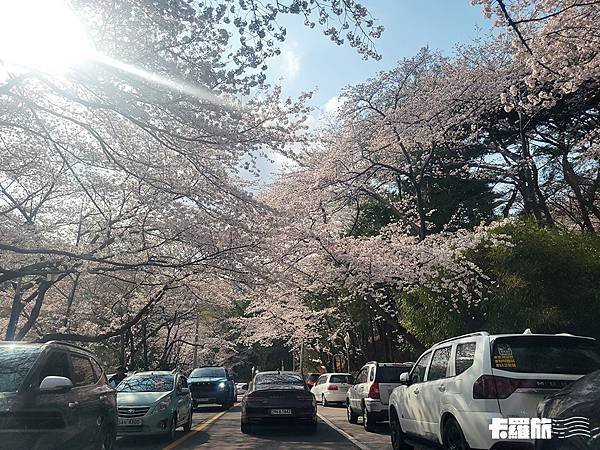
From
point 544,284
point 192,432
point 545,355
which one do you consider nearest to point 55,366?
point 545,355

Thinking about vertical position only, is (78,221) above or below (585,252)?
above

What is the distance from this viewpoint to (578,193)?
2206cm

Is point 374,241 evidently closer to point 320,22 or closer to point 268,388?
point 268,388

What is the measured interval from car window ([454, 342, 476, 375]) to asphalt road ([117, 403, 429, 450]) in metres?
1.73

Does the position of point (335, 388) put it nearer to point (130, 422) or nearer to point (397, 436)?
point (130, 422)

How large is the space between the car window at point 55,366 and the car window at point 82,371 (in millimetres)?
177

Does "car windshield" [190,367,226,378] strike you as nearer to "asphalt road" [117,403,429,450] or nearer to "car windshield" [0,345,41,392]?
"asphalt road" [117,403,429,450]

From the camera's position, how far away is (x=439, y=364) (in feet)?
27.0

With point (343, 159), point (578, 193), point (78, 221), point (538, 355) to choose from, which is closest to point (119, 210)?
point (78, 221)

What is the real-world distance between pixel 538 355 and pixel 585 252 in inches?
388

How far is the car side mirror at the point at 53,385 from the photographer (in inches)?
231

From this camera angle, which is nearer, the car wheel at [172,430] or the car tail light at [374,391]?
the car wheel at [172,430]

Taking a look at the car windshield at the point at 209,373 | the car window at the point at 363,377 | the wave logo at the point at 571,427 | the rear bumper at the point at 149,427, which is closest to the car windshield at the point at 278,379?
the car window at the point at 363,377

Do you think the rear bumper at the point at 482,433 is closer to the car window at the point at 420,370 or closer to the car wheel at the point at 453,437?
the car wheel at the point at 453,437
